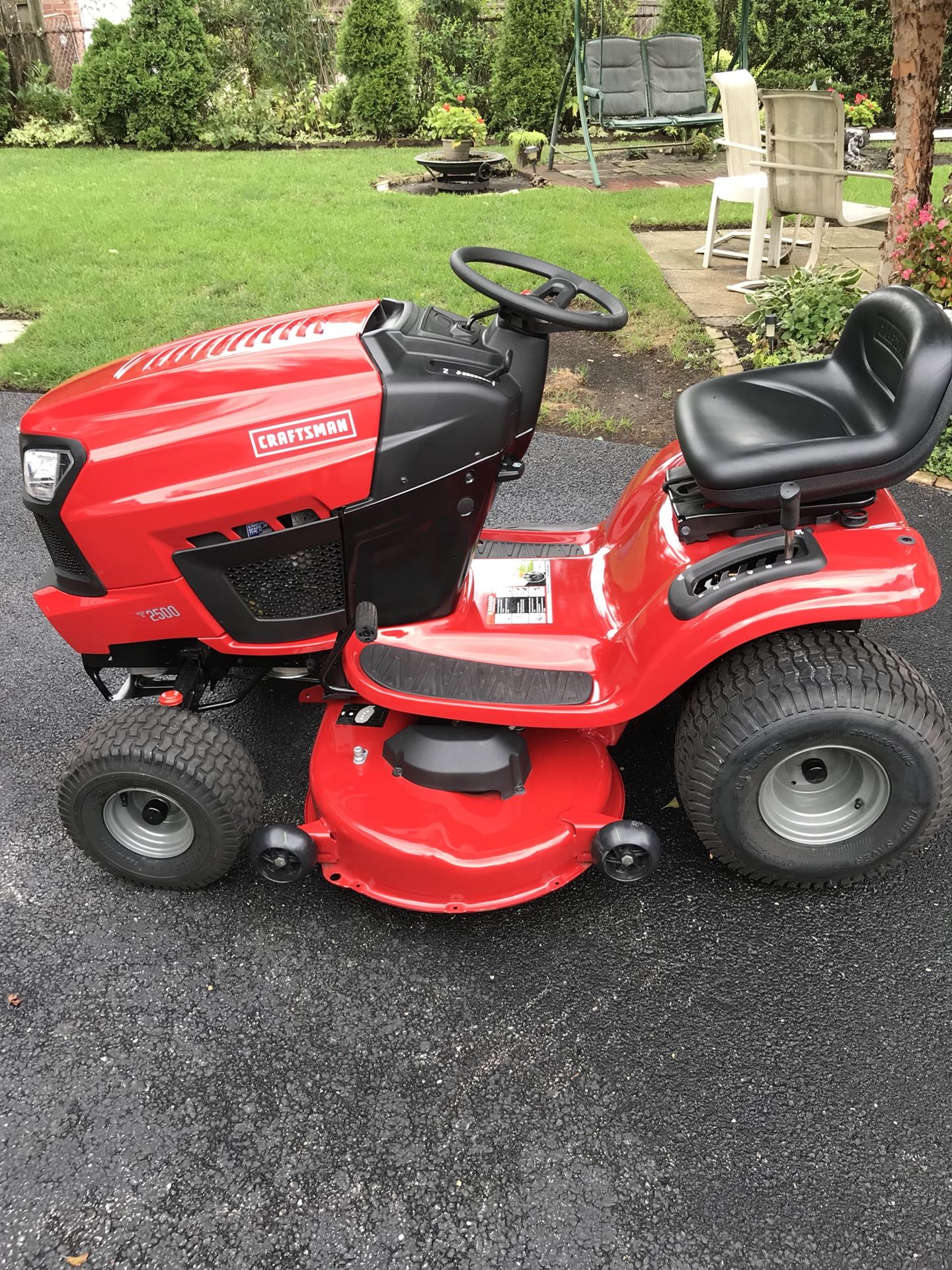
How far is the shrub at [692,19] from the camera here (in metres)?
12.3

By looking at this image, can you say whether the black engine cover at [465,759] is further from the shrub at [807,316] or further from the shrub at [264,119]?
the shrub at [264,119]

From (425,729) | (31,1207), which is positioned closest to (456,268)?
(425,729)

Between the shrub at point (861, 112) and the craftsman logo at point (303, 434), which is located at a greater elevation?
the shrub at point (861, 112)

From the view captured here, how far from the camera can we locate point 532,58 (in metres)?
10.5

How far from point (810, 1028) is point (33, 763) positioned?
7.02 feet

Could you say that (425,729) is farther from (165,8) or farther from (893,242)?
(165,8)

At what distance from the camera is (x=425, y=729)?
221 cm

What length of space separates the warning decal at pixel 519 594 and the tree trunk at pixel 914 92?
11.7 ft

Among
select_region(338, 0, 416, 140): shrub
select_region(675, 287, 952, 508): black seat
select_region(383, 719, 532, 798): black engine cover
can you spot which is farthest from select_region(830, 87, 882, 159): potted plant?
select_region(383, 719, 532, 798): black engine cover

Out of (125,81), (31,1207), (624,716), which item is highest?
(125,81)

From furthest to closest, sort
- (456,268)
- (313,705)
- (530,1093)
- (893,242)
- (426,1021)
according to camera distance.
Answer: (893,242) → (313,705) → (456,268) → (426,1021) → (530,1093)

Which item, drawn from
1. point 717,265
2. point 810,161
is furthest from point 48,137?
point 810,161

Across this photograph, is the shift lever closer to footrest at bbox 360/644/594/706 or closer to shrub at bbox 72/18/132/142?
footrest at bbox 360/644/594/706

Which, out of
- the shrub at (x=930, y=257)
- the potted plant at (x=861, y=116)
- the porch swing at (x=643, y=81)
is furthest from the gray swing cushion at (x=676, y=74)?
the shrub at (x=930, y=257)
